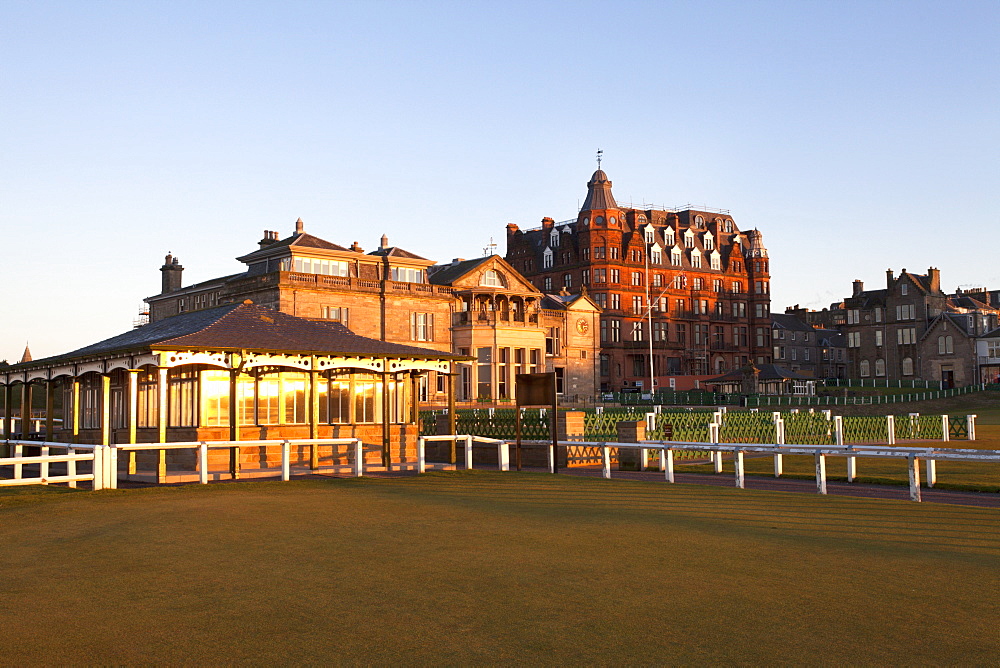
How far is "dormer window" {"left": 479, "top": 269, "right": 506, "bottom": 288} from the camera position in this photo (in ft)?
203

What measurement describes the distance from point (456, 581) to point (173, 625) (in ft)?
9.04

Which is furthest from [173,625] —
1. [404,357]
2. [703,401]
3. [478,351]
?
[703,401]

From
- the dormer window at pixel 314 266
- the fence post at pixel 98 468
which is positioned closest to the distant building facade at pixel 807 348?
the dormer window at pixel 314 266

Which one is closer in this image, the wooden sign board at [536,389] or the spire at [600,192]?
the wooden sign board at [536,389]

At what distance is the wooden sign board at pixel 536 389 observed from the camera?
73.5 feet

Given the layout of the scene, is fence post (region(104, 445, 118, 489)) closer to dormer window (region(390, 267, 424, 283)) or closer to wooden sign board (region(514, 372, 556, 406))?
wooden sign board (region(514, 372, 556, 406))

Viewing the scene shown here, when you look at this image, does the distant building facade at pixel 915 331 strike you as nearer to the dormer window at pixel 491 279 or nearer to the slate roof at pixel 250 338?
the dormer window at pixel 491 279

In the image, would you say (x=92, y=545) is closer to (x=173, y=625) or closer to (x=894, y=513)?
(x=173, y=625)

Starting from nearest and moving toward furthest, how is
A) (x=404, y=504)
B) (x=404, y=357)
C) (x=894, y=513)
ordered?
(x=894, y=513)
(x=404, y=504)
(x=404, y=357)

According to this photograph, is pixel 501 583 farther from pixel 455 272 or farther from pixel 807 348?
pixel 807 348

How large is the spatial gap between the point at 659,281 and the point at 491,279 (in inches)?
1494

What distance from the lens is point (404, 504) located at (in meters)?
15.6

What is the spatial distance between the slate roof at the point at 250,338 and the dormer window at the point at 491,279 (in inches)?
1325

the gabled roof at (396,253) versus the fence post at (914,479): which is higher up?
the gabled roof at (396,253)
